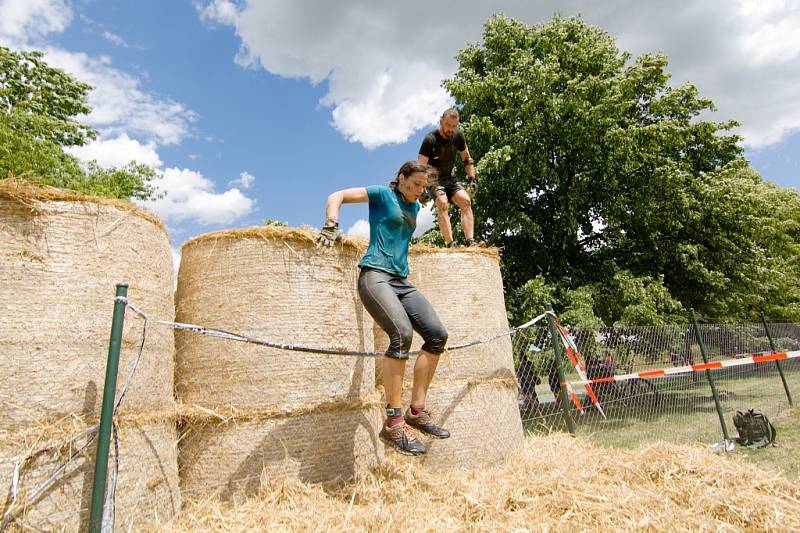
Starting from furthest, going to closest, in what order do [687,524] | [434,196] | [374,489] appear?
[434,196] < [374,489] < [687,524]

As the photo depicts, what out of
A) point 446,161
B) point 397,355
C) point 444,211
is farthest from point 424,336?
point 446,161

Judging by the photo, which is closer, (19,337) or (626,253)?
(19,337)

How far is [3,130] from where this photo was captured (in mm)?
12750

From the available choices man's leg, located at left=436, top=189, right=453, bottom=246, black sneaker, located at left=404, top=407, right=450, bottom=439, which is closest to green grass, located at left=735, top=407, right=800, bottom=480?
black sneaker, located at left=404, top=407, right=450, bottom=439

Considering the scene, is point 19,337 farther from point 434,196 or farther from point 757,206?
point 757,206

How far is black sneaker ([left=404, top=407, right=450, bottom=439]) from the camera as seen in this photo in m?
3.39

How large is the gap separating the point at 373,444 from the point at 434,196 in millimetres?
2836

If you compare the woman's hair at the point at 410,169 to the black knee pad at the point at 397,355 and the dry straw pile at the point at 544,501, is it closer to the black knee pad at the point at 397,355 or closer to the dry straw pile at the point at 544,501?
the black knee pad at the point at 397,355

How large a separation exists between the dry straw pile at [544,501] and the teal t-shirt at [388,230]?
4.96 feet

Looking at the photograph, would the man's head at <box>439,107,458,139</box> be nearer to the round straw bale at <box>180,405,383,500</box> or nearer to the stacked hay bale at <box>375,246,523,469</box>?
the stacked hay bale at <box>375,246,523,469</box>

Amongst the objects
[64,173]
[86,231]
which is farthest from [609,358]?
[64,173]

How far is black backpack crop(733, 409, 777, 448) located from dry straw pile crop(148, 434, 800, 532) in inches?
133

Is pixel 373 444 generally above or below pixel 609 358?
below

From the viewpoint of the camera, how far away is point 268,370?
330cm
